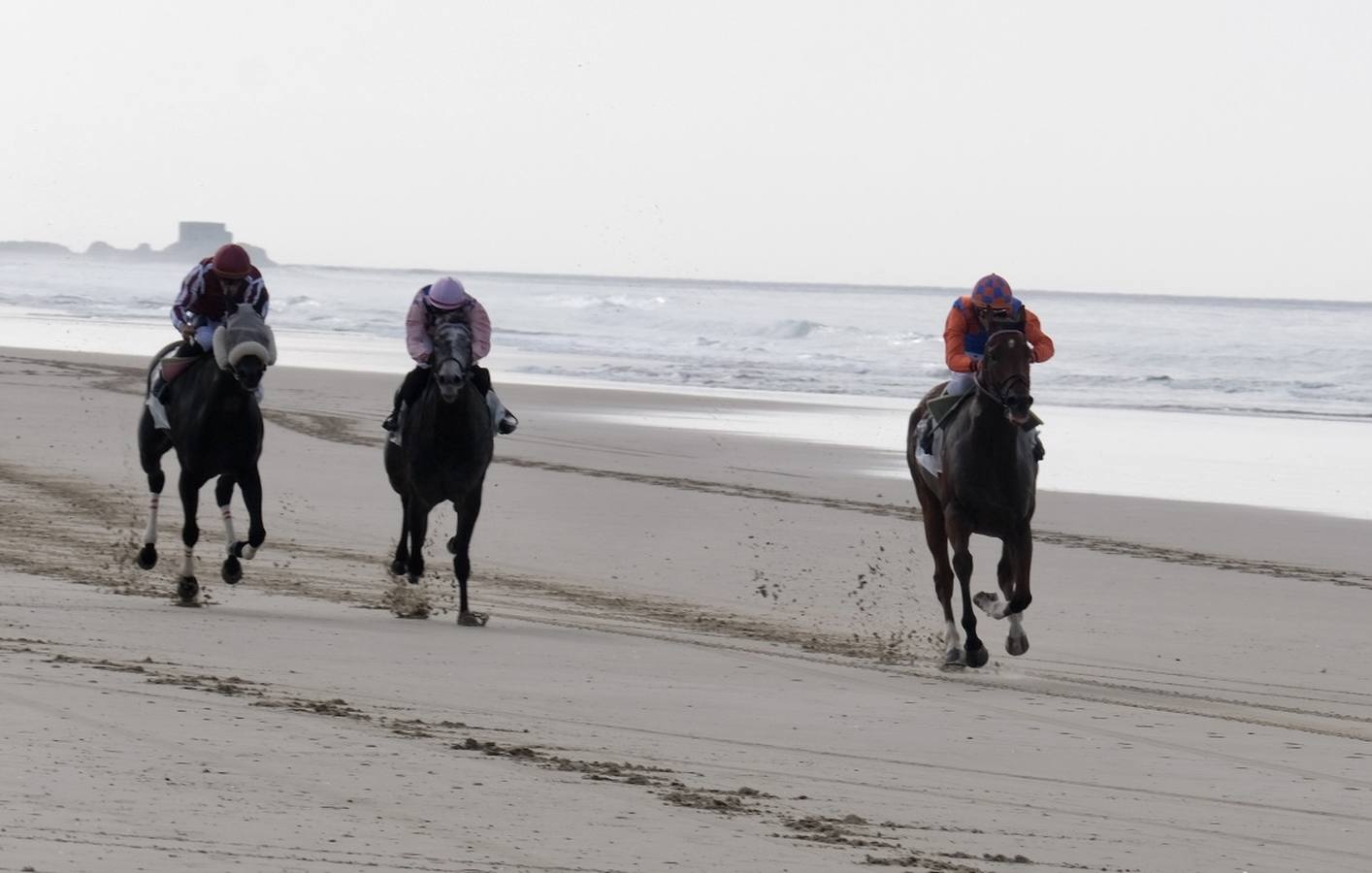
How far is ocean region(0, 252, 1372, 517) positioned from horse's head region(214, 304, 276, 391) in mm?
11613

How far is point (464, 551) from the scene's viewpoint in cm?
1109

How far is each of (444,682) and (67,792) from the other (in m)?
3.00

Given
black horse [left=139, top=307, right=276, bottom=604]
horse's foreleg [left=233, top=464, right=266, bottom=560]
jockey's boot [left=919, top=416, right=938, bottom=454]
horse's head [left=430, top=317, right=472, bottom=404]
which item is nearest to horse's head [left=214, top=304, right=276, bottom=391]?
black horse [left=139, top=307, right=276, bottom=604]

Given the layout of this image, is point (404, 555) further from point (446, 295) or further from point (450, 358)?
point (446, 295)

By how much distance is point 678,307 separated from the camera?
9606 cm

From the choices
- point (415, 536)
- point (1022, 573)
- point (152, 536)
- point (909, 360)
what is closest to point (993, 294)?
point (1022, 573)

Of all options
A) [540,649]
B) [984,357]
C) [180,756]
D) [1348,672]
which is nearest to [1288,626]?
[1348,672]

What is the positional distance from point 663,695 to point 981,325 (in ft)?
11.2

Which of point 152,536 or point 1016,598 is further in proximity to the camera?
point 152,536

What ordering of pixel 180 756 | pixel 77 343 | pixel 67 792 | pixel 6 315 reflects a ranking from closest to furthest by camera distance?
pixel 67 792
pixel 180 756
pixel 77 343
pixel 6 315

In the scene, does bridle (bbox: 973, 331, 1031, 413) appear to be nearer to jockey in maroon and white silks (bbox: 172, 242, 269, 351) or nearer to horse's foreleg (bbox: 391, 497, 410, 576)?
horse's foreleg (bbox: 391, 497, 410, 576)

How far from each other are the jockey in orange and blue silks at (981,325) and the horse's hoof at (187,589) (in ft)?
14.2

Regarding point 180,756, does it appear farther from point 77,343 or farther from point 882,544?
point 77,343

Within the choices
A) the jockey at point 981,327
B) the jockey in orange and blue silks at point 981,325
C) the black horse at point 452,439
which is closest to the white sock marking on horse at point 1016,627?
the jockey at point 981,327
